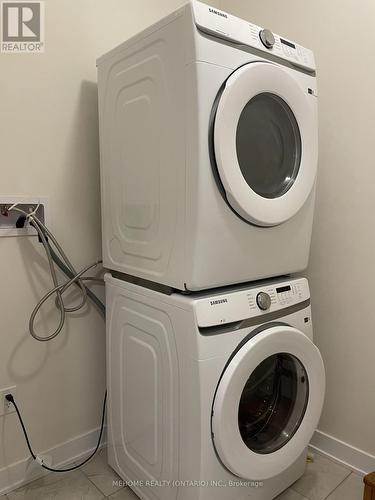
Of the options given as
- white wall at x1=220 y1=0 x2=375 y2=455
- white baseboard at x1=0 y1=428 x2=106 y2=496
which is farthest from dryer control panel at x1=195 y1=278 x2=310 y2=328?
white baseboard at x1=0 y1=428 x2=106 y2=496

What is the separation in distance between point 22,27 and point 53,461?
5.59ft

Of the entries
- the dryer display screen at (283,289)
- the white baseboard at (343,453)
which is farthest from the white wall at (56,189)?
the white baseboard at (343,453)

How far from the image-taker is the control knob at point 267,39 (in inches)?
47.7

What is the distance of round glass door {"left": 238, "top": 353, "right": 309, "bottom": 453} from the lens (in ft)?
4.38

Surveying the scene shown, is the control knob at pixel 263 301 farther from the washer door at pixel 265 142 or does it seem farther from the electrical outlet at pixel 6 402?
the electrical outlet at pixel 6 402

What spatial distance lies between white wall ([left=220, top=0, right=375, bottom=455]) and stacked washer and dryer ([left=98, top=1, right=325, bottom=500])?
10.1 inches

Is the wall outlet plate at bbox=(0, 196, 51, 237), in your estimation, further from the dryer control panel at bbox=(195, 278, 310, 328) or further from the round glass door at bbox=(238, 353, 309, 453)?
the round glass door at bbox=(238, 353, 309, 453)

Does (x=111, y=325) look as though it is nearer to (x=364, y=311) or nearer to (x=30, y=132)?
(x=30, y=132)

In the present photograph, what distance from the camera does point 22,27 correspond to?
139cm

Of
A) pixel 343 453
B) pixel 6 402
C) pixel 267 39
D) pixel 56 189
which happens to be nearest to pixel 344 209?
pixel 267 39

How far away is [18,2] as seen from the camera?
4.56ft

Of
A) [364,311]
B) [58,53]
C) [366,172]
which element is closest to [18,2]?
[58,53]

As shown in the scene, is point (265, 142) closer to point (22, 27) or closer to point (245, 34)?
point (245, 34)

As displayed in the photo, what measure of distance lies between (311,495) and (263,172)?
1240 mm
